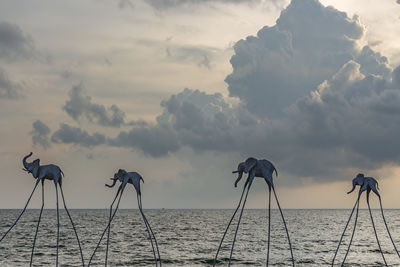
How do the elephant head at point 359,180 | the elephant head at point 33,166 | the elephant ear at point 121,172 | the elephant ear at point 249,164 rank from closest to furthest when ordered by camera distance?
the elephant ear at point 249,164 → the elephant head at point 33,166 → the elephant ear at point 121,172 → the elephant head at point 359,180

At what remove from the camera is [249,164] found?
63.2 feet

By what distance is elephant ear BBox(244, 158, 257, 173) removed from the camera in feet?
63.1

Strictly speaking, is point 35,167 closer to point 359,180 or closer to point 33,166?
point 33,166

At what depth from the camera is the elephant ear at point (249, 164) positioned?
19.2 meters

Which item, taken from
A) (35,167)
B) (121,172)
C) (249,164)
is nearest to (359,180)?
(249,164)

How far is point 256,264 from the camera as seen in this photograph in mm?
50406

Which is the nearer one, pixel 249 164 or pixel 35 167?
pixel 249 164

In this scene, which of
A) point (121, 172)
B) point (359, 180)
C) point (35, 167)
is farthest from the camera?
point (359, 180)

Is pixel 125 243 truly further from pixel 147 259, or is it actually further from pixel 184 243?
pixel 147 259

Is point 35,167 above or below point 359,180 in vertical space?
above

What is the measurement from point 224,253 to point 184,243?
1390cm

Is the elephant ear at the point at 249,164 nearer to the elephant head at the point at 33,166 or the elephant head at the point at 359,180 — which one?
the elephant head at the point at 359,180

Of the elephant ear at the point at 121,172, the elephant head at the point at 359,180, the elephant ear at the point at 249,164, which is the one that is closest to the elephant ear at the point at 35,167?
the elephant ear at the point at 121,172

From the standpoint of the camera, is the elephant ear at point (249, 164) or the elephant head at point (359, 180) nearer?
the elephant ear at point (249, 164)
